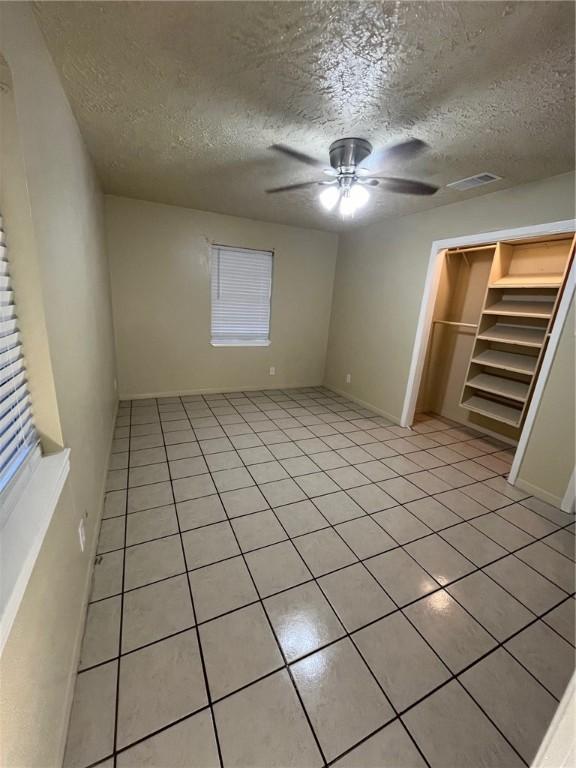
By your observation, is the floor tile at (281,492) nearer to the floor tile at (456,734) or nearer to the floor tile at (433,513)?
the floor tile at (433,513)

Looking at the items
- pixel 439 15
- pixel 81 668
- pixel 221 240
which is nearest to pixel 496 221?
pixel 439 15

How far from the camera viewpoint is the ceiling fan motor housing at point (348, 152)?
72.2 inches

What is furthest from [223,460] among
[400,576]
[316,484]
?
[400,576]

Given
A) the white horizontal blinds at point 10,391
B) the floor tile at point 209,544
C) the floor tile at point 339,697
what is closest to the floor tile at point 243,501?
the floor tile at point 209,544

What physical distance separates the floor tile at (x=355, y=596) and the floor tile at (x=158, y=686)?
0.66 metres

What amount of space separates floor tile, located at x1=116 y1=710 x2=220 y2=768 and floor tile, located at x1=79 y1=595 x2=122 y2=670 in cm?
34

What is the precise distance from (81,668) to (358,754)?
1.05 m

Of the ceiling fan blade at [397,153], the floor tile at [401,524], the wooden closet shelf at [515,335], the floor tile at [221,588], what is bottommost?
the floor tile at [221,588]

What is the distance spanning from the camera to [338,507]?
85.3 inches

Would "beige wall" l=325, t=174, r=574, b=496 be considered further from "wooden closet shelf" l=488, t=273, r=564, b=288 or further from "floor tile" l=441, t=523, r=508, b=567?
"floor tile" l=441, t=523, r=508, b=567

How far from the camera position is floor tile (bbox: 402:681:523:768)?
3.33 ft

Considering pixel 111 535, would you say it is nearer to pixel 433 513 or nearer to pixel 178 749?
pixel 178 749

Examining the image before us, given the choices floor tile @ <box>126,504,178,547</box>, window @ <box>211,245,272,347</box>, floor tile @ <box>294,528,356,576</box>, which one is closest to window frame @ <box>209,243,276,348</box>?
window @ <box>211,245,272,347</box>

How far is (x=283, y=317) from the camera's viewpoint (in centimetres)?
443
